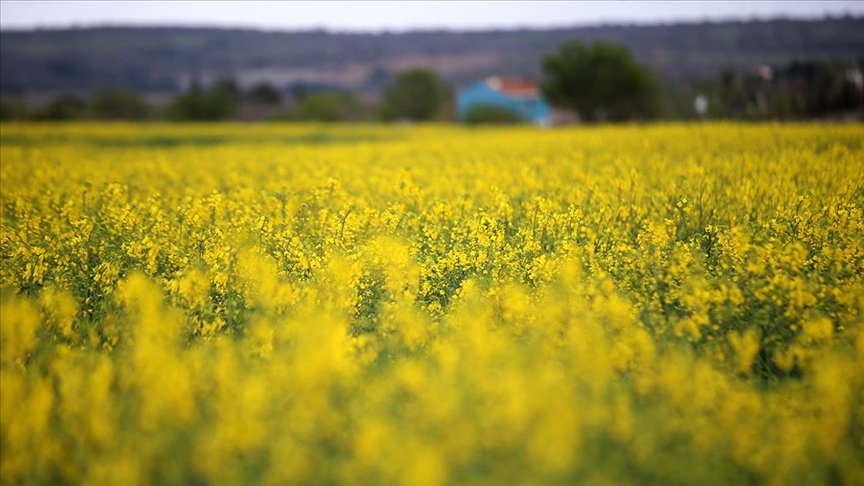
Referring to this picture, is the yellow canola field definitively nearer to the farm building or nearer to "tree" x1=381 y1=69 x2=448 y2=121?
"tree" x1=381 y1=69 x2=448 y2=121

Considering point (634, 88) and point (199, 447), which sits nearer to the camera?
point (199, 447)

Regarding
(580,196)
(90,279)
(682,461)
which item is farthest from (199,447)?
(580,196)

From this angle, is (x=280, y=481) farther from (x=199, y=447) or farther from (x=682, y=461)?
(x=682, y=461)

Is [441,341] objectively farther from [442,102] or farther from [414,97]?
[442,102]

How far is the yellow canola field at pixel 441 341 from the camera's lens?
353 centimetres

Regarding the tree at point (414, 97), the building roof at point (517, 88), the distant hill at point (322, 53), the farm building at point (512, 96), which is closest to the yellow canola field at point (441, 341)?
the tree at point (414, 97)

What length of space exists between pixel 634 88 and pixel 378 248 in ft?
137

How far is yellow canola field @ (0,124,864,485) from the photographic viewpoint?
353cm

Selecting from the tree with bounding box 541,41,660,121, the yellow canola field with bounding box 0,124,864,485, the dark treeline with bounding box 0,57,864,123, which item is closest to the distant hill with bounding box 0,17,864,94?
the dark treeline with bounding box 0,57,864,123

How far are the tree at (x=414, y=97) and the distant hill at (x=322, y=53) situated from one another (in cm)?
2490

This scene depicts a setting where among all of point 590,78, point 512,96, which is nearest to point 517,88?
point 512,96

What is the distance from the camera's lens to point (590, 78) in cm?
4441

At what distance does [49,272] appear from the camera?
22.6ft

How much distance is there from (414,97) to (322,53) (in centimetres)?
7655
